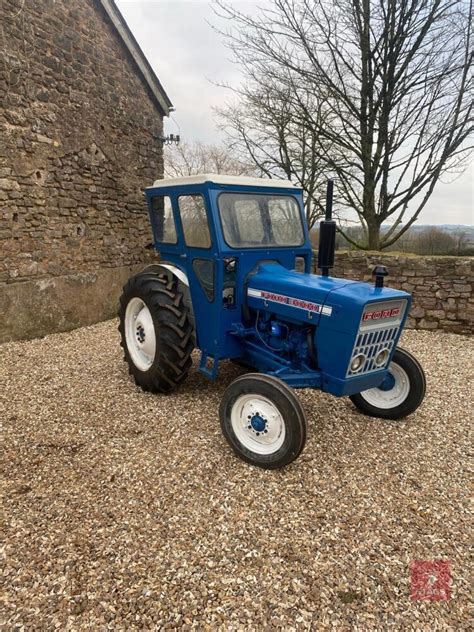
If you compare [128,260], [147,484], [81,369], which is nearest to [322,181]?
[128,260]

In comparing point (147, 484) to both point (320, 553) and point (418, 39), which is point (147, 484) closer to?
point (320, 553)

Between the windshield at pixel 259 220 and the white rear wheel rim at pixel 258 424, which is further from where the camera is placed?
the windshield at pixel 259 220

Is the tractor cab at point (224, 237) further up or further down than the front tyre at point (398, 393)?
further up

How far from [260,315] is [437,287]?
4450mm

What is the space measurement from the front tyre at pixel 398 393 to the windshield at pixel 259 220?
4.80ft

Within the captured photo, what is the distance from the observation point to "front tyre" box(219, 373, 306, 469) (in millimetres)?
2680

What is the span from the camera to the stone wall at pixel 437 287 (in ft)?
21.2

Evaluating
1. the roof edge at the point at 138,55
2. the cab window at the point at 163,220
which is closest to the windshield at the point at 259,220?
the cab window at the point at 163,220

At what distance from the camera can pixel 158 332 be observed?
12.3 ft

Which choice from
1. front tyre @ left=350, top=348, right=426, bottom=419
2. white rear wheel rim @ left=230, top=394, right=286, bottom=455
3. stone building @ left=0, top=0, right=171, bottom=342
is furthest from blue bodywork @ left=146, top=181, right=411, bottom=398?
stone building @ left=0, top=0, right=171, bottom=342

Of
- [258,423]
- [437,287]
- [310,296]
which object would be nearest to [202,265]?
[310,296]

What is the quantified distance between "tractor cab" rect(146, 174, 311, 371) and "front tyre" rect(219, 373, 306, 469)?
27.7 inches

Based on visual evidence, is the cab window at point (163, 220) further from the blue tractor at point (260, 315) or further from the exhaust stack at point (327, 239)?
the exhaust stack at point (327, 239)

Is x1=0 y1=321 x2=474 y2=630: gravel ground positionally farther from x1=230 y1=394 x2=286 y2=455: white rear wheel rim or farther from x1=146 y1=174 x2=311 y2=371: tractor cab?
x1=146 y1=174 x2=311 y2=371: tractor cab
